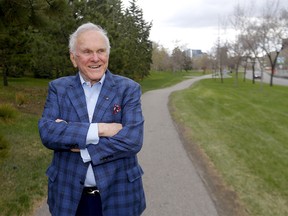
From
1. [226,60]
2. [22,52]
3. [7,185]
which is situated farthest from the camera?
[226,60]

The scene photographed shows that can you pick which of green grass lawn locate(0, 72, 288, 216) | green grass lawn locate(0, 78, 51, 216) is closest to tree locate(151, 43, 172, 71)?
green grass lawn locate(0, 72, 288, 216)

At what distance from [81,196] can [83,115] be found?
1.80 ft

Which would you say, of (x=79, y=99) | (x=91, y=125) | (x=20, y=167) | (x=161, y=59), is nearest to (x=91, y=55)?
(x=79, y=99)

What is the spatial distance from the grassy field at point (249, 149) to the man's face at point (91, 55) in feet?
10.2

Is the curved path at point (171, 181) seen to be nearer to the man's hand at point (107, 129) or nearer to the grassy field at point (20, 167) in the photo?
the grassy field at point (20, 167)

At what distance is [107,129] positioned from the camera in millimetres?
2314

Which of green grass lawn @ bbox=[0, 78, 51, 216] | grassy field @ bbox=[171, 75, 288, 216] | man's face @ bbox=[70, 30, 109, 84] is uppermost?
man's face @ bbox=[70, 30, 109, 84]

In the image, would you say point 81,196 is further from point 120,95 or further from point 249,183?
point 249,183

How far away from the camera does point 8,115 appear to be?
9.07 ft

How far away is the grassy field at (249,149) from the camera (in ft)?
16.7

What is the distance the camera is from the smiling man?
2.28 m

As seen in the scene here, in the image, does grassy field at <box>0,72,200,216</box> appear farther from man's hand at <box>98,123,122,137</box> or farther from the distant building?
the distant building

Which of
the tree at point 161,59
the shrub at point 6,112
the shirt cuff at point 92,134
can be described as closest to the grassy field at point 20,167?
the shrub at point 6,112

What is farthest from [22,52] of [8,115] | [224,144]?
[8,115]
